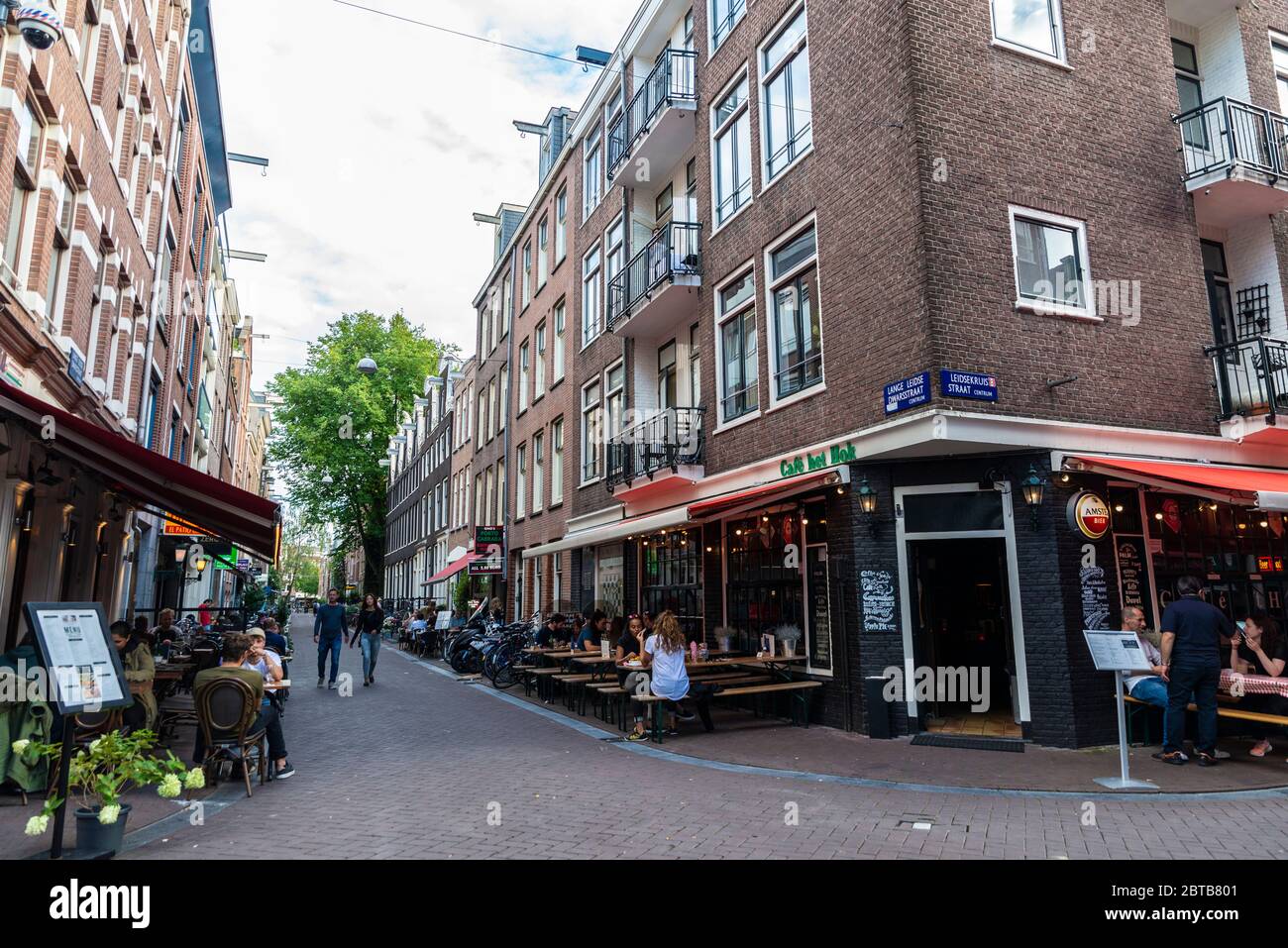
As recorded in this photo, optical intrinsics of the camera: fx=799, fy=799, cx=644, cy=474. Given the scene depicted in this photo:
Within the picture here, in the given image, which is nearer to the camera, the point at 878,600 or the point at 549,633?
the point at 878,600

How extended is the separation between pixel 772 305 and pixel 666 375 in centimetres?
520

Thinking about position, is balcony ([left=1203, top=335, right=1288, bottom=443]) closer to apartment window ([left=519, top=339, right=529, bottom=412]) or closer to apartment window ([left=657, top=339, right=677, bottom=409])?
apartment window ([left=657, top=339, right=677, bottom=409])

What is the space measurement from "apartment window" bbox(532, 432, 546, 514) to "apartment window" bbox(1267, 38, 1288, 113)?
61.5 feet

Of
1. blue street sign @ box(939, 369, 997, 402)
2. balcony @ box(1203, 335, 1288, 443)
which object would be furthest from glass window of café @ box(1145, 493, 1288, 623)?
blue street sign @ box(939, 369, 997, 402)

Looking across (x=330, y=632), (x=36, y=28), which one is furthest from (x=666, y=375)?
(x=36, y=28)

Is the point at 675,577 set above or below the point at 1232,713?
above

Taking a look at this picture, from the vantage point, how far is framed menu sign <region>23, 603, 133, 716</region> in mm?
5129

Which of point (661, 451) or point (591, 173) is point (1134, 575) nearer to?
point (661, 451)


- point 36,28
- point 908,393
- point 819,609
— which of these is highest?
point 36,28

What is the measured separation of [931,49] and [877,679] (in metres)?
8.08

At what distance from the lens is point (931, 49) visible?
1030 centimetres

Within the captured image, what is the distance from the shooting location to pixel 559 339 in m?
24.5

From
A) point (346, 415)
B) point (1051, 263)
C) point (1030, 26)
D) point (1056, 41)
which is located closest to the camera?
point (1051, 263)

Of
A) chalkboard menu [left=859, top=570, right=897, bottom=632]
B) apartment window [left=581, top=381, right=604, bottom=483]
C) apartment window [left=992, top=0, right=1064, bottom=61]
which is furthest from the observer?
apartment window [left=581, top=381, right=604, bottom=483]
